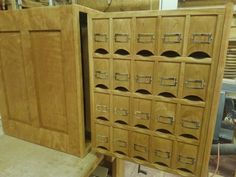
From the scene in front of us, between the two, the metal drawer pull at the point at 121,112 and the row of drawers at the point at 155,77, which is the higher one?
the row of drawers at the point at 155,77

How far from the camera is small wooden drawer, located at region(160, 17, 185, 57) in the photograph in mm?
731

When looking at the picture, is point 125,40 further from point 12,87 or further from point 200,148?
point 12,87

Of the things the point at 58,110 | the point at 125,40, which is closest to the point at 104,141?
the point at 58,110

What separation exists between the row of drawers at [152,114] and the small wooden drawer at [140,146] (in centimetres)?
5

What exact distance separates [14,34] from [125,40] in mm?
623

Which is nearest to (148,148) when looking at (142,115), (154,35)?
(142,115)

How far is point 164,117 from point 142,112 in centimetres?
10

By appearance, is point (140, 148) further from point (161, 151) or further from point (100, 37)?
point (100, 37)

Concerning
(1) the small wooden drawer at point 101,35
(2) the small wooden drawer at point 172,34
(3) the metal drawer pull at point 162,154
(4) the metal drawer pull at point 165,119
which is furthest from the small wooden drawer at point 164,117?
(1) the small wooden drawer at point 101,35

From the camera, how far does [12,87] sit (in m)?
1.13

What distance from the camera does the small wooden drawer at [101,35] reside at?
851mm

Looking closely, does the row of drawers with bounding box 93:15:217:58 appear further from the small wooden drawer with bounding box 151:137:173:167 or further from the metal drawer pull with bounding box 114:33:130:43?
the small wooden drawer with bounding box 151:137:173:167

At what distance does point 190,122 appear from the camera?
81cm

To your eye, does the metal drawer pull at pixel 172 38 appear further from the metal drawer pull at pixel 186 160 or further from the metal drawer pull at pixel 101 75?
the metal drawer pull at pixel 186 160
